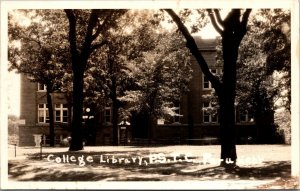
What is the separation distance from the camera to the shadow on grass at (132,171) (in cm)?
1349

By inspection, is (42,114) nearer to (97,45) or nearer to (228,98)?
(97,45)

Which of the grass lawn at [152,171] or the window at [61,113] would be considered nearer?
the grass lawn at [152,171]

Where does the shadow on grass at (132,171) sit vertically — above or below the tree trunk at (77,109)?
below

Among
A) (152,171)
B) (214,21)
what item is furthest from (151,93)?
(152,171)

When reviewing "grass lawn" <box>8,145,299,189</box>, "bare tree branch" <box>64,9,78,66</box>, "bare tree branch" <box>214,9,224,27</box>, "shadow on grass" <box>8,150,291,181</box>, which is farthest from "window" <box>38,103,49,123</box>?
"bare tree branch" <box>214,9,224,27</box>

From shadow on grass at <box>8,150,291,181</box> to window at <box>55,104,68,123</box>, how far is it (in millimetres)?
20282

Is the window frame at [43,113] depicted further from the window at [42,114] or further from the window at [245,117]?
the window at [245,117]

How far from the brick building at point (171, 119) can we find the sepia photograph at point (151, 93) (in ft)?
0.34

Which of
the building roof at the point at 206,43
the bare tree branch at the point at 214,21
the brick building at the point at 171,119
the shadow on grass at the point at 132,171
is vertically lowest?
the shadow on grass at the point at 132,171

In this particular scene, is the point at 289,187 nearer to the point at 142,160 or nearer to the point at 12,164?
the point at 142,160

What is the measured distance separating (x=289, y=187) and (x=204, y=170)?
3680 millimetres

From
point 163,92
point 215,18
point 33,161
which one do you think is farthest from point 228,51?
point 163,92

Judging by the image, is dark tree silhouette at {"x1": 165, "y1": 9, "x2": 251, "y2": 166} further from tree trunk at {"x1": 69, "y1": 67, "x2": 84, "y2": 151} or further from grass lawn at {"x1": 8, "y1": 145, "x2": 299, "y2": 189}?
tree trunk at {"x1": 69, "y1": 67, "x2": 84, "y2": 151}

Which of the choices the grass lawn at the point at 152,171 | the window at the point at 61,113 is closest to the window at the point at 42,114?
the window at the point at 61,113
